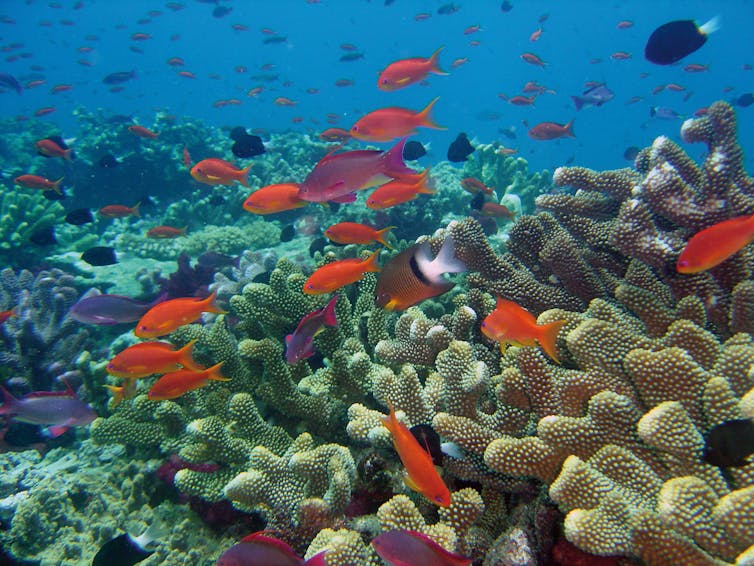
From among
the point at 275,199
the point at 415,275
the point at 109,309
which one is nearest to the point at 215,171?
Result: the point at 275,199

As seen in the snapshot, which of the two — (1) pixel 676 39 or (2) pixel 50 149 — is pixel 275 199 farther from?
(2) pixel 50 149

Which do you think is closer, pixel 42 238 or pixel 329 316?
pixel 329 316

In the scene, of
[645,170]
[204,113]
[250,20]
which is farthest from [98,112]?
[250,20]

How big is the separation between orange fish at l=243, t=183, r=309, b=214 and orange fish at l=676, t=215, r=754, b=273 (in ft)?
11.1

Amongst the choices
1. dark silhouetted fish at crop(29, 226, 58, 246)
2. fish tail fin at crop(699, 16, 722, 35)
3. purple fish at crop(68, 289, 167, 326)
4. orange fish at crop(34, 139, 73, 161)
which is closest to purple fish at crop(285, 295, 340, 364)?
purple fish at crop(68, 289, 167, 326)

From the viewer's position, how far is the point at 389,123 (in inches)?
180

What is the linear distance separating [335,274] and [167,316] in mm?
1427

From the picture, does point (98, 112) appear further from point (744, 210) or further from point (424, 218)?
point (744, 210)

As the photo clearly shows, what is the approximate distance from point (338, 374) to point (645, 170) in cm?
300

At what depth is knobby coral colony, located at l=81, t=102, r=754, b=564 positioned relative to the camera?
1.80 metres

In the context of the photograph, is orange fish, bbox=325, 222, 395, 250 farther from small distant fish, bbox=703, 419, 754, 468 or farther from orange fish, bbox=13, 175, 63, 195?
orange fish, bbox=13, 175, 63, 195

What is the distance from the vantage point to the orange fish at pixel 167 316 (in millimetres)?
3357

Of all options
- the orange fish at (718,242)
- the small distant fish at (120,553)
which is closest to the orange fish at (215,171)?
the small distant fish at (120,553)

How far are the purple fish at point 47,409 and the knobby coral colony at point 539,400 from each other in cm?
52
